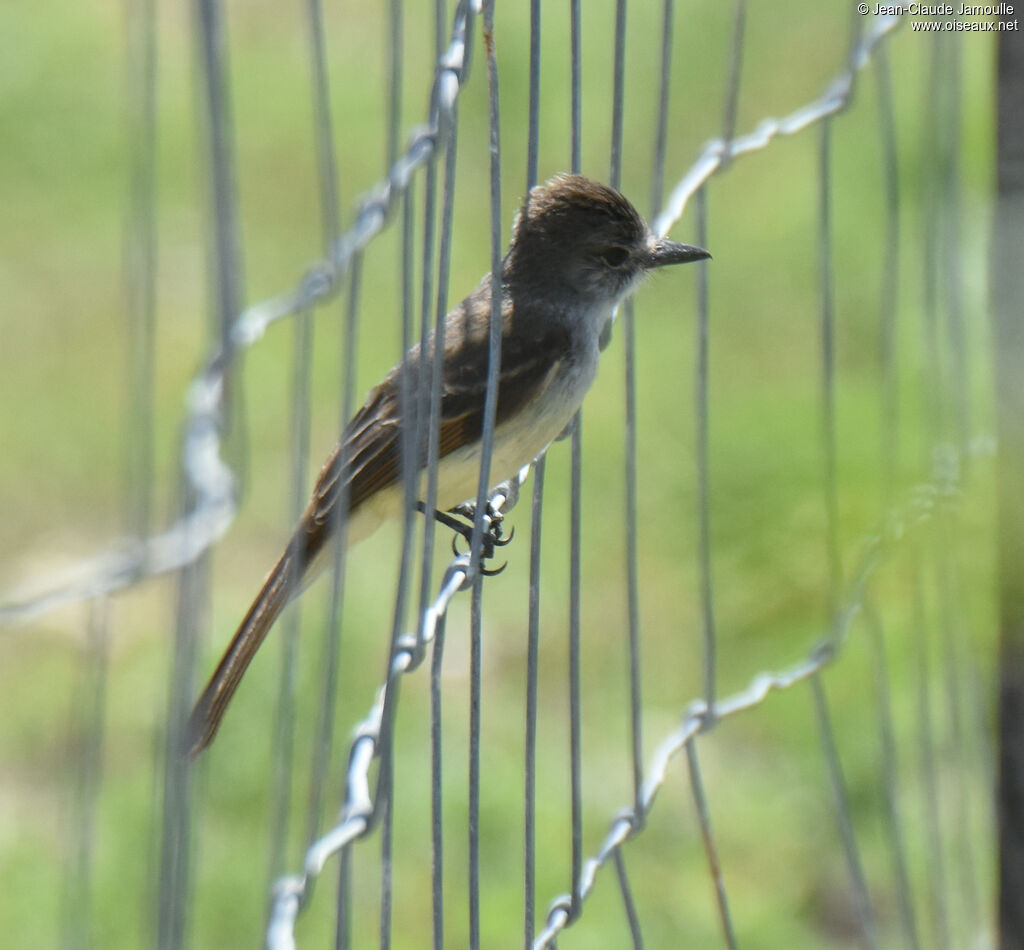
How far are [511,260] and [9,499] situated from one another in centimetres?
312

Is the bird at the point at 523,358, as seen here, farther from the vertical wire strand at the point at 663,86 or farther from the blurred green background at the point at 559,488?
the vertical wire strand at the point at 663,86

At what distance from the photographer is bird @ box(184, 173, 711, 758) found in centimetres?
330

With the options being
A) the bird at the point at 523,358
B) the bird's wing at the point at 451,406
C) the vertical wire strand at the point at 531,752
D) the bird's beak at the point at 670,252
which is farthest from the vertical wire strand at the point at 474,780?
the bird's beak at the point at 670,252

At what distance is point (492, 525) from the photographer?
3619mm

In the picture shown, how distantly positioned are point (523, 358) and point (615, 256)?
1.28ft

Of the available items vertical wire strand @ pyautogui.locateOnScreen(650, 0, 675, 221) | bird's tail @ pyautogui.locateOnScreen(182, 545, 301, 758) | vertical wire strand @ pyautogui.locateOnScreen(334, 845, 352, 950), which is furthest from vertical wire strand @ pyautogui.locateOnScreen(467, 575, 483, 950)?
vertical wire strand @ pyautogui.locateOnScreen(650, 0, 675, 221)

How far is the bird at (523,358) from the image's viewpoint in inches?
130

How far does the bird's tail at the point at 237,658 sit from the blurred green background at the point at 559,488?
202 mm

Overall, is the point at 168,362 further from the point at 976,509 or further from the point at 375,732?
the point at 375,732

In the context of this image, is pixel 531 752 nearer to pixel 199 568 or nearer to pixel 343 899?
pixel 343 899

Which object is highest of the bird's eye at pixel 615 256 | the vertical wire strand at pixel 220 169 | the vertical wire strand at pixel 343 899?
the bird's eye at pixel 615 256

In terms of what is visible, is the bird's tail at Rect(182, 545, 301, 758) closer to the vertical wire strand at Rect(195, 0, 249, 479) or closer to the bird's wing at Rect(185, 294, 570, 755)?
the bird's wing at Rect(185, 294, 570, 755)

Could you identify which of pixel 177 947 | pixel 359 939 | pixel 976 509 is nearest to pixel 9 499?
pixel 359 939

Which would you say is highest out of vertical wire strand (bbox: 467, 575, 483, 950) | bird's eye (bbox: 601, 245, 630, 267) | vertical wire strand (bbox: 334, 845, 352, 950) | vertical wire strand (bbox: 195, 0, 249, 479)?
bird's eye (bbox: 601, 245, 630, 267)
